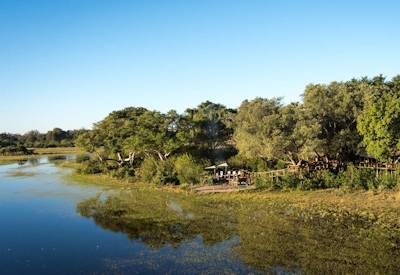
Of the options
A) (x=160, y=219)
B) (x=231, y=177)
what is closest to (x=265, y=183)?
(x=231, y=177)

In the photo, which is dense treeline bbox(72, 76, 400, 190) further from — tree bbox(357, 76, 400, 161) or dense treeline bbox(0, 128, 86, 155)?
dense treeline bbox(0, 128, 86, 155)

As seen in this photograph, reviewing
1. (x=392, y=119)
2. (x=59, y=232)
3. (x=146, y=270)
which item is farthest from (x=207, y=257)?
(x=392, y=119)

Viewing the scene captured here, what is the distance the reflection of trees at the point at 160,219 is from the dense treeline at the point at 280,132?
9.42 meters

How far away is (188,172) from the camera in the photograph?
156 feet

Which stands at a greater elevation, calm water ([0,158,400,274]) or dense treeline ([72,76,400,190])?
dense treeline ([72,76,400,190])

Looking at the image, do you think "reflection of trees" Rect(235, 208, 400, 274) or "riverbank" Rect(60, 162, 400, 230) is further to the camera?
"riverbank" Rect(60, 162, 400, 230)

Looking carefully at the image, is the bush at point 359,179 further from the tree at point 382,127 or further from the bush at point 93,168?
the bush at point 93,168

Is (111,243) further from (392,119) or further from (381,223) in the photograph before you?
(392,119)

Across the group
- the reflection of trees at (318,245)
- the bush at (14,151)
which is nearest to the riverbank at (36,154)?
the bush at (14,151)

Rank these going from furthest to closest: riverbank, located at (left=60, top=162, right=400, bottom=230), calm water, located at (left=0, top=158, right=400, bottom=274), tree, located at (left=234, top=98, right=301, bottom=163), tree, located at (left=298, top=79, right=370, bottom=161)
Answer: tree, located at (left=298, top=79, right=370, bottom=161), tree, located at (left=234, top=98, right=301, bottom=163), riverbank, located at (left=60, top=162, right=400, bottom=230), calm water, located at (left=0, top=158, right=400, bottom=274)

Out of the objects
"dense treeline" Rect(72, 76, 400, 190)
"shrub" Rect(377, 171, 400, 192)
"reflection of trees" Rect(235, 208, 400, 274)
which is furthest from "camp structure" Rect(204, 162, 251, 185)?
"reflection of trees" Rect(235, 208, 400, 274)

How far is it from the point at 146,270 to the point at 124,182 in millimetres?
33996

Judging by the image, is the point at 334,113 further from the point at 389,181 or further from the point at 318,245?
the point at 318,245

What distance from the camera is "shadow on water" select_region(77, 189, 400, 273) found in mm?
22078
